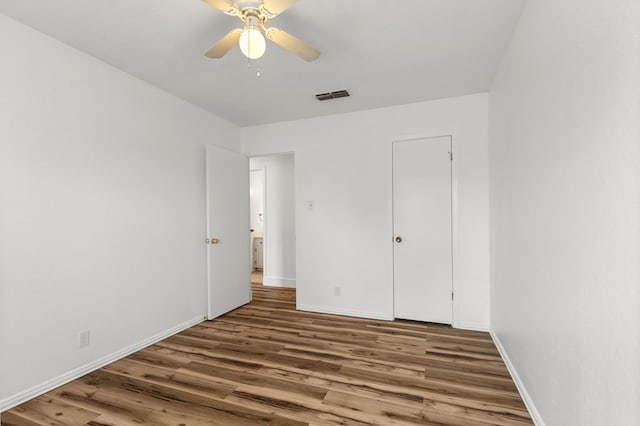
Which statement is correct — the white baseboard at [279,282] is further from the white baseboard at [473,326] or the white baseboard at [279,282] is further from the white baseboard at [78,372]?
the white baseboard at [473,326]

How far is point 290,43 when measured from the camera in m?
1.79

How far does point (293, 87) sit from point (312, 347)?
2.52 metres

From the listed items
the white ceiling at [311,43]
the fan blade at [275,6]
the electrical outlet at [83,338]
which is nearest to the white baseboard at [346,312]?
the electrical outlet at [83,338]

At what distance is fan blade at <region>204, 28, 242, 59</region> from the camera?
175 cm

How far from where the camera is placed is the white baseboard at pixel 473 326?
3.12 metres

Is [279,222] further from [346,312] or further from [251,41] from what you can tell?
[251,41]

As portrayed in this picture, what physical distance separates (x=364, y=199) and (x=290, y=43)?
2.11 m

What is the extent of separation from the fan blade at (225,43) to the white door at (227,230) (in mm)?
1717

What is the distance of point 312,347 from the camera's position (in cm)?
278

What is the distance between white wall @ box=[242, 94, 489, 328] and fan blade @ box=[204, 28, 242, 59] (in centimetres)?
202

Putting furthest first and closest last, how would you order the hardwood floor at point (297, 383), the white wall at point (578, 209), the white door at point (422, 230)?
the white door at point (422, 230) → the hardwood floor at point (297, 383) → the white wall at point (578, 209)

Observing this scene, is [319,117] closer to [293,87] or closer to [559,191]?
[293,87]

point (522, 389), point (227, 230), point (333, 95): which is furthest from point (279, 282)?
point (522, 389)

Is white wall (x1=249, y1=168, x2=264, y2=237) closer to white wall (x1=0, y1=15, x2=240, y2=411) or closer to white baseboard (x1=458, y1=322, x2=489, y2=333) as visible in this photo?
white wall (x1=0, y1=15, x2=240, y2=411)
